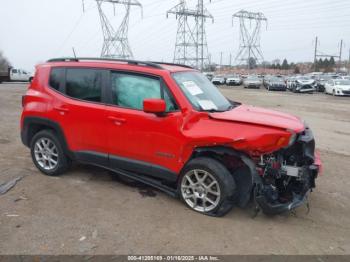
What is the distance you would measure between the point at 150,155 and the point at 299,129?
6.10 feet

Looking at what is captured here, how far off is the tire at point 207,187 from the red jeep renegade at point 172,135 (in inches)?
0.5

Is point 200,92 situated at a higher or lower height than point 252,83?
higher

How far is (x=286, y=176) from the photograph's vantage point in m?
4.53

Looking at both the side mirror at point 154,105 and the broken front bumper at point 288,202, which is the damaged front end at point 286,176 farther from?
the side mirror at point 154,105

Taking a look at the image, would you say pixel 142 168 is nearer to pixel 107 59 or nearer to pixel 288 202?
pixel 107 59

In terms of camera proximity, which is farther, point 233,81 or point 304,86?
point 233,81

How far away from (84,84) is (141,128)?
4.09 feet

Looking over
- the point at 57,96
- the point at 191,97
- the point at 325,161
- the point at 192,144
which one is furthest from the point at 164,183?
the point at 325,161

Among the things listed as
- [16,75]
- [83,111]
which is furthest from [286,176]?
[16,75]

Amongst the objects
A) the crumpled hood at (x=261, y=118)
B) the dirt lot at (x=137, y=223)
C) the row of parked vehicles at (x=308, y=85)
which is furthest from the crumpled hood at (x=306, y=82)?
the crumpled hood at (x=261, y=118)

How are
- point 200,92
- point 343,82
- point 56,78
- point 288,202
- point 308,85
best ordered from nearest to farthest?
point 288,202, point 200,92, point 56,78, point 343,82, point 308,85

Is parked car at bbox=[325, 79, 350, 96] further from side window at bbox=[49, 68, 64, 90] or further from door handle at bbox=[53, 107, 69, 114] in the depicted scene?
door handle at bbox=[53, 107, 69, 114]

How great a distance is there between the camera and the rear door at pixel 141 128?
15.3 ft

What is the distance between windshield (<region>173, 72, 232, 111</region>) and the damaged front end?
103 centimetres
